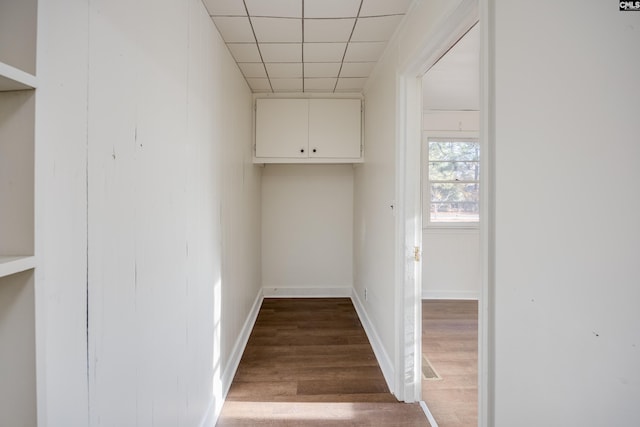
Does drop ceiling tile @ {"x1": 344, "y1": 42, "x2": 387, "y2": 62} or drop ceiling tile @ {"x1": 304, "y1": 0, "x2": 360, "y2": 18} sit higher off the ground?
drop ceiling tile @ {"x1": 344, "y1": 42, "x2": 387, "y2": 62}

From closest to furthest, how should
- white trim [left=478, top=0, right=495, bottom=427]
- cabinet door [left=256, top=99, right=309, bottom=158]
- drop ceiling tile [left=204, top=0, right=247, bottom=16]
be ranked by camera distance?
white trim [left=478, top=0, right=495, bottom=427] → drop ceiling tile [left=204, top=0, right=247, bottom=16] → cabinet door [left=256, top=99, right=309, bottom=158]

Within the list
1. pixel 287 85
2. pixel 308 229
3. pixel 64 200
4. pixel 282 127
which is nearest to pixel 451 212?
pixel 308 229

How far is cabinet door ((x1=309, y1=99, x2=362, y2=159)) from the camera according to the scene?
3172 millimetres

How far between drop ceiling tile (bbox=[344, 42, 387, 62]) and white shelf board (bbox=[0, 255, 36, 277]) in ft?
7.11

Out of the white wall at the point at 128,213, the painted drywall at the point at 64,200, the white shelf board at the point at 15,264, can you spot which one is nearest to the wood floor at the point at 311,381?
the white wall at the point at 128,213

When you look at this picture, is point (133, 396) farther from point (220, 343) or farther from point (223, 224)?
point (223, 224)

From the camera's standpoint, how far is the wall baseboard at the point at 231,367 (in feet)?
5.55

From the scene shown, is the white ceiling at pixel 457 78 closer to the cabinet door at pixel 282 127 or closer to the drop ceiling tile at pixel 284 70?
the drop ceiling tile at pixel 284 70

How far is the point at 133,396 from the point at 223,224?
1.17 meters

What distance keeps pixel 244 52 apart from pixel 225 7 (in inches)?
22.8

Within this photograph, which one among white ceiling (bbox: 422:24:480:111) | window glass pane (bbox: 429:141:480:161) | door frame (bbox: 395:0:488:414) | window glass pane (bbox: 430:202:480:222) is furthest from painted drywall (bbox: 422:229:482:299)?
door frame (bbox: 395:0:488:414)

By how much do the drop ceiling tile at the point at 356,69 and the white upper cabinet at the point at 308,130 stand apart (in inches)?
20.1

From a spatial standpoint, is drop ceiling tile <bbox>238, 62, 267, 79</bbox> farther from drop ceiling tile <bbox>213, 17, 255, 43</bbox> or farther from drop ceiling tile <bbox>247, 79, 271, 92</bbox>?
drop ceiling tile <bbox>213, 17, 255, 43</bbox>

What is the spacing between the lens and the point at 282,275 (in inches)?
154
